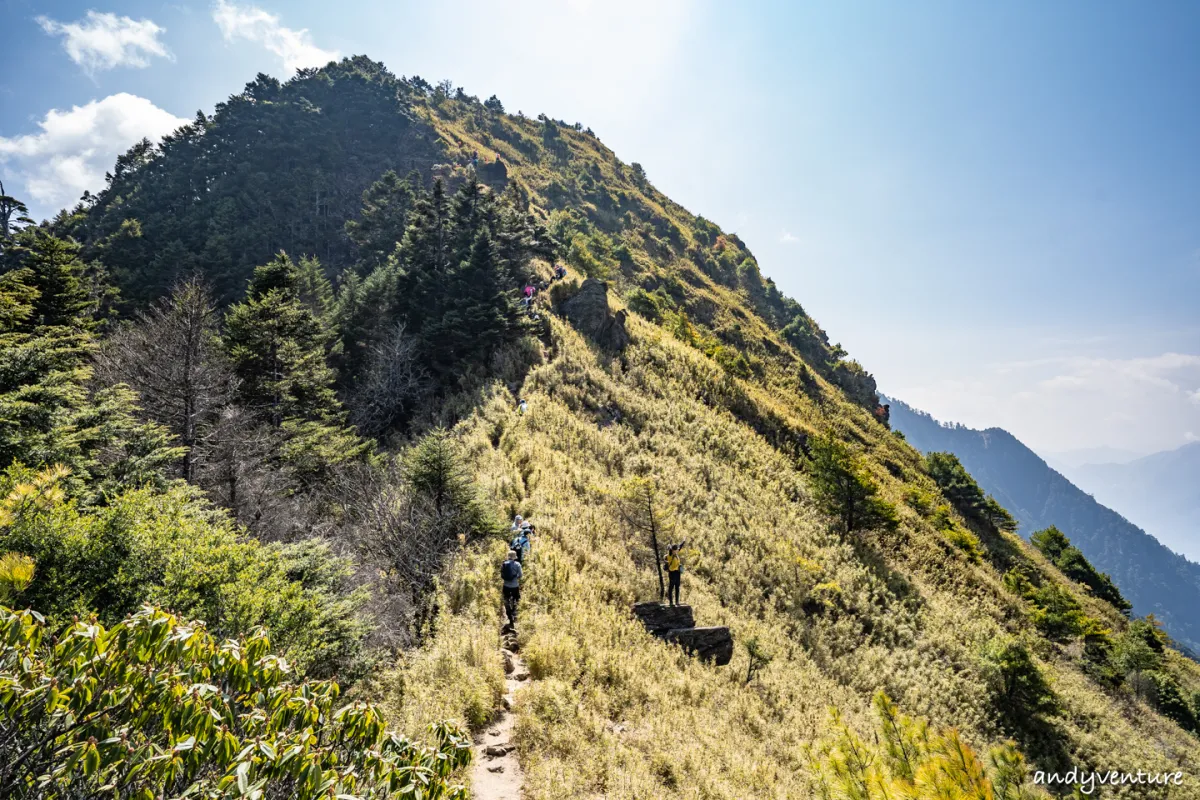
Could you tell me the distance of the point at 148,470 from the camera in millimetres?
10031

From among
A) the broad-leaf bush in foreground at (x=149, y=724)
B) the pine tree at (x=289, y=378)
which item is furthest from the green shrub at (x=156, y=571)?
the pine tree at (x=289, y=378)

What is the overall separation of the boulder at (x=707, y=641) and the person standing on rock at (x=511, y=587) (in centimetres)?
389

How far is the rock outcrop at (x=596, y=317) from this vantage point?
32406 millimetres

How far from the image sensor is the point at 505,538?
41.7ft

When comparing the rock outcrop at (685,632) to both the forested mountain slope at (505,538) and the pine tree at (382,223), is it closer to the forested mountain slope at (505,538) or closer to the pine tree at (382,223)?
the forested mountain slope at (505,538)

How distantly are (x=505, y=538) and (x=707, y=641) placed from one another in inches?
224

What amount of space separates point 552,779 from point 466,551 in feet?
21.2

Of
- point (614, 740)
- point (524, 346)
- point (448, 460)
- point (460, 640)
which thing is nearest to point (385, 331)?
point (524, 346)

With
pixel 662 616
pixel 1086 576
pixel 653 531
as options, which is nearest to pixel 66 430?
pixel 662 616

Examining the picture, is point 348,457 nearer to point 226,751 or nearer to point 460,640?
point 460,640

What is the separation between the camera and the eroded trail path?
5738 mm

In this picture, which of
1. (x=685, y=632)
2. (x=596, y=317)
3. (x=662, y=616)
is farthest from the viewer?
(x=596, y=317)

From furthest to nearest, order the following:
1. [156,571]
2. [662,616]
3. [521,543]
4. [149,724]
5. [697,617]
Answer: [697,617] → [662,616] → [521,543] → [156,571] → [149,724]

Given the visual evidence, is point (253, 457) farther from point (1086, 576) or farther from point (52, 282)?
point (1086, 576)
